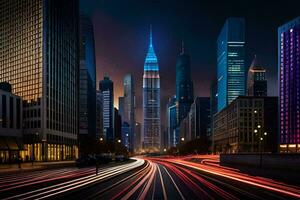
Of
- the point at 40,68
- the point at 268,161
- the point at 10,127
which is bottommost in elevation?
the point at 268,161

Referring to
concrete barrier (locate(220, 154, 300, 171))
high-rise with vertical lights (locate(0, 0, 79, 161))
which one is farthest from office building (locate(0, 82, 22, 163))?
concrete barrier (locate(220, 154, 300, 171))

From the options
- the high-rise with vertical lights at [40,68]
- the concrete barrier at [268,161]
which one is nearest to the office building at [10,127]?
the high-rise with vertical lights at [40,68]

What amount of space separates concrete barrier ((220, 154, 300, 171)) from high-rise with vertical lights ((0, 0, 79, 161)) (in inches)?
3004

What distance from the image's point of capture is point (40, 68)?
146 m

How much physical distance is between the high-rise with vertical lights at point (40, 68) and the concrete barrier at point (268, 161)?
76.3 meters

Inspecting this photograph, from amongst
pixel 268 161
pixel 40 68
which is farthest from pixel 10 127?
pixel 268 161

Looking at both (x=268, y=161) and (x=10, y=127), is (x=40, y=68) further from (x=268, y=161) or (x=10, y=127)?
(x=268, y=161)

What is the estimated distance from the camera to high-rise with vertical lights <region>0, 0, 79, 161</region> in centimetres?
14450

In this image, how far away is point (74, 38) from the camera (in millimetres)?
190125

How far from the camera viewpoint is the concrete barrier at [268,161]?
149ft

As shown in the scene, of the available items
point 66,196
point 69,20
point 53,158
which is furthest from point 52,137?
point 66,196

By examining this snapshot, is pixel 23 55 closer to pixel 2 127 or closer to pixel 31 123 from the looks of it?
pixel 31 123

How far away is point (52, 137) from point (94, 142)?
117 feet

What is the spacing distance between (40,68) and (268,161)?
10557 centimetres
